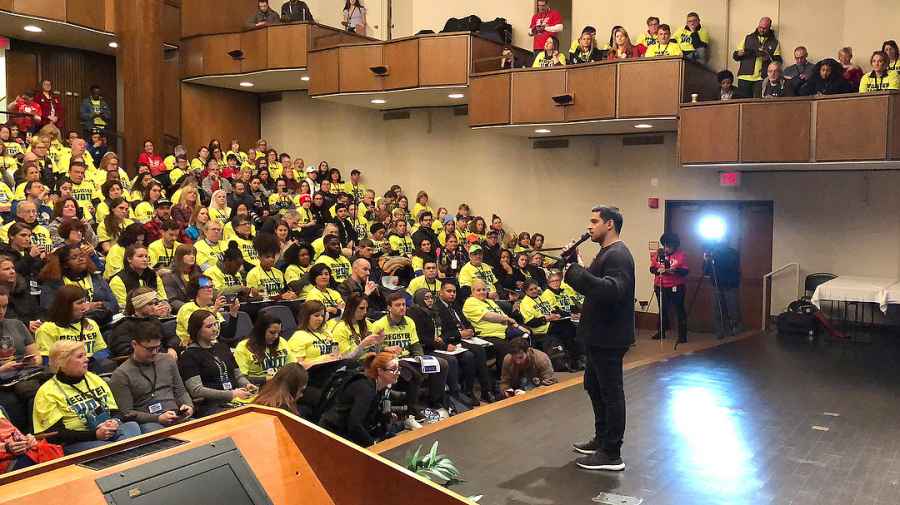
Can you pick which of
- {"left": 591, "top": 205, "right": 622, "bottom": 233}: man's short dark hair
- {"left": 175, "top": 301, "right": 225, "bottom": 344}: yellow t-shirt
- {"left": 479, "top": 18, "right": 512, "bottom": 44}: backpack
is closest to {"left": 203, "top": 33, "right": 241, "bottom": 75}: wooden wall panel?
{"left": 479, "top": 18, "right": 512, "bottom": 44}: backpack

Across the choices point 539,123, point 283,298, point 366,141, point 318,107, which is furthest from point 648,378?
point 318,107

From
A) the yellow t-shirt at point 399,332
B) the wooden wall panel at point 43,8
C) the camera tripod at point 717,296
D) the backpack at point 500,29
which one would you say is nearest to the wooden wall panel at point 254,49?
the wooden wall panel at point 43,8

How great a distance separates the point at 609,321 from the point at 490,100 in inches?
283

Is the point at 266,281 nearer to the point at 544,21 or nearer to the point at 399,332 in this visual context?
the point at 399,332

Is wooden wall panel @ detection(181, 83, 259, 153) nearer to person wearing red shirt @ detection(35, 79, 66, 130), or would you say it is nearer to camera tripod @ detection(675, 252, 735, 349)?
person wearing red shirt @ detection(35, 79, 66, 130)

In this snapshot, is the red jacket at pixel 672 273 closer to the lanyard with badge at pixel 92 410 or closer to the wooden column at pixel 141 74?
the lanyard with badge at pixel 92 410

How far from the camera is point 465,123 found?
1402 cm

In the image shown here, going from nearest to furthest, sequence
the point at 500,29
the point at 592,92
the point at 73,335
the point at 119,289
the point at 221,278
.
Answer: the point at 73,335 → the point at 119,289 → the point at 221,278 → the point at 592,92 → the point at 500,29

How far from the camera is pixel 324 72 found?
42.1 ft

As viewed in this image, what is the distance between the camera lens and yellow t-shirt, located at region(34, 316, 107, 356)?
211 inches

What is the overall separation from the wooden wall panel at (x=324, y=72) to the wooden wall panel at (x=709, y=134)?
5395mm

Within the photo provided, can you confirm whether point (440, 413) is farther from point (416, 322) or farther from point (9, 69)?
point (9, 69)

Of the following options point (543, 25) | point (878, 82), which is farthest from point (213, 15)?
point (878, 82)

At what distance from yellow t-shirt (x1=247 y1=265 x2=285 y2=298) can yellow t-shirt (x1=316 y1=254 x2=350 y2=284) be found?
98 centimetres
